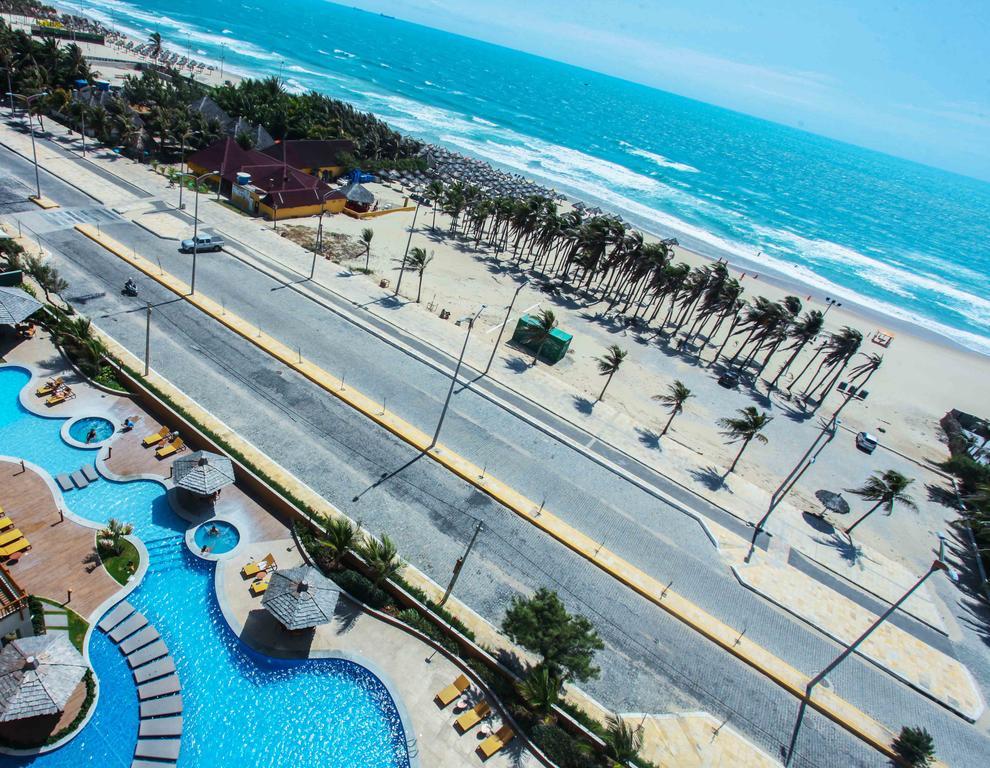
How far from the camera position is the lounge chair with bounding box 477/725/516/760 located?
2200 cm

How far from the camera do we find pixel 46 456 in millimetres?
29219

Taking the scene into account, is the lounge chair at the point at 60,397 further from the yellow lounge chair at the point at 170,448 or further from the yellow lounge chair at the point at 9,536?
the yellow lounge chair at the point at 9,536

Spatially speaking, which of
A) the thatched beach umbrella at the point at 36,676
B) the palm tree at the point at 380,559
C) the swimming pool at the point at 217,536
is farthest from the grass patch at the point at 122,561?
the palm tree at the point at 380,559

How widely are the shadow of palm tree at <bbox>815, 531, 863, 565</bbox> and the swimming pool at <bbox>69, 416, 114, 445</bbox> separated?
156ft

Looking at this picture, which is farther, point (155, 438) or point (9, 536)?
point (155, 438)

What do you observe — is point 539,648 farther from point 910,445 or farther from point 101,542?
point 910,445

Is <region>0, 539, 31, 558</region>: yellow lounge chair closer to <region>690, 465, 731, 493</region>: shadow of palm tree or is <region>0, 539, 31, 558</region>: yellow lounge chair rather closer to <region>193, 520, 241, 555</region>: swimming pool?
<region>193, 520, 241, 555</region>: swimming pool

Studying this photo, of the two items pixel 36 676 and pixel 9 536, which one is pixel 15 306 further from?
pixel 36 676

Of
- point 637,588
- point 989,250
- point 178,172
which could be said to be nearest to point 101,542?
point 637,588

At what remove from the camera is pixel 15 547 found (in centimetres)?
2441

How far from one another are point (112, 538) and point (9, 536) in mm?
4225

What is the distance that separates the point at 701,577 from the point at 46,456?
124 feet

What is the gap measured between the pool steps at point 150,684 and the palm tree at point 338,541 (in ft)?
24.7

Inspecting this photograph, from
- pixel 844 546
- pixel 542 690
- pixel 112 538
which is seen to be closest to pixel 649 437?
pixel 844 546
